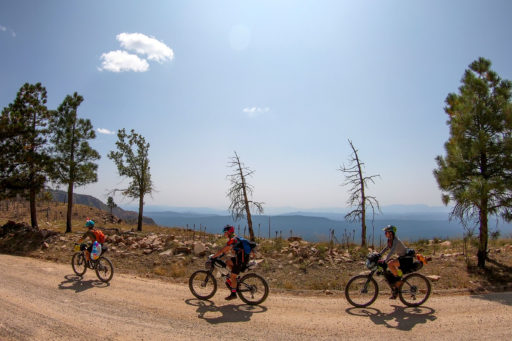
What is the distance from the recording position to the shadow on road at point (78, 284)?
9750 millimetres

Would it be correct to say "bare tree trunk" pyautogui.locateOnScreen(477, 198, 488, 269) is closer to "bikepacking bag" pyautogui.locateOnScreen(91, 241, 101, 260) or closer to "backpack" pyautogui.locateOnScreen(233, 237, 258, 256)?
"backpack" pyautogui.locateOnScreen(233, 237, 258, 256)

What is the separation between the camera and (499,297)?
9.08 meters

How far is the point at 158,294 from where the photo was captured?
9.32 meters

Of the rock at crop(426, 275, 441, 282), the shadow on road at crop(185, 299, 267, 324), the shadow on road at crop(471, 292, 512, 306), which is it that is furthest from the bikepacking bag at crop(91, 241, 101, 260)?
the shadow on road at crop(471, 292, 512, 306)

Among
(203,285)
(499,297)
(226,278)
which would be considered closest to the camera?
(226,278)

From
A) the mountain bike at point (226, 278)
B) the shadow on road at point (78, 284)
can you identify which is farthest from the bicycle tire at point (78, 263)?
the mountain bike at point (226, 278)

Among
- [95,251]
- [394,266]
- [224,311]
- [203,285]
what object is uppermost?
[394,266]

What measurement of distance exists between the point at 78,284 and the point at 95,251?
1.25 metres

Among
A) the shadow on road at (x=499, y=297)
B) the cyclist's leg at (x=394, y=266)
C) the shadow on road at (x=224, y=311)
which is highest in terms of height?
the cyclist's leg at (x=394, y=266)

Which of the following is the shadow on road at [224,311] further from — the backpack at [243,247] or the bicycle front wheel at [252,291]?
the backpack at [243,247]

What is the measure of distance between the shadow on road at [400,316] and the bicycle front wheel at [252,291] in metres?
2.43

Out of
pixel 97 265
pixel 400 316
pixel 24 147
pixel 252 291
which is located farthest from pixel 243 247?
pixel 24 147

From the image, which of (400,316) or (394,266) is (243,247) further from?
(400,316)

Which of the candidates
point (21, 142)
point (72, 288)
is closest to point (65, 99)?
point (21, 142)
